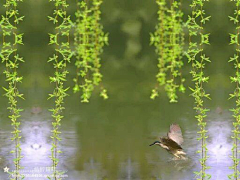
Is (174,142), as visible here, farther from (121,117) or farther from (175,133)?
(121,117)

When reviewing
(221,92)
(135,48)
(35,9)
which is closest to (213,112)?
(221,92)

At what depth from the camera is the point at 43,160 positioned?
26.4 feet

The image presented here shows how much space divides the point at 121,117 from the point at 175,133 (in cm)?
316

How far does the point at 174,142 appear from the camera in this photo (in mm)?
7879

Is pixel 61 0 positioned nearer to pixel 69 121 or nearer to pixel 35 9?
pixel 69 121

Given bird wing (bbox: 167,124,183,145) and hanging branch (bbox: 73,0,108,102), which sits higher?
hanging branch (bbox: 73,0,108,102)

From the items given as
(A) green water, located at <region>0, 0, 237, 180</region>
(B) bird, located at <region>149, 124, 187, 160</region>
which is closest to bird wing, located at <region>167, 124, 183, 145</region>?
(B) bird, located at <region>149, 124, 187, 160</region>

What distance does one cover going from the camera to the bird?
7750 millimetres

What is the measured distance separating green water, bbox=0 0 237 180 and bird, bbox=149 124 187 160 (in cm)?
11

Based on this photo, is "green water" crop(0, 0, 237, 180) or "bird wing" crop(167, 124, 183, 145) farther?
"green water" crop(0, 0, 237, 180)

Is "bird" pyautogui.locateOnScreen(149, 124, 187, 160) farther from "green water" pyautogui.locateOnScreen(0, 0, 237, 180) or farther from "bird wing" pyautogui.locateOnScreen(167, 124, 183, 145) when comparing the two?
"green water" pyautogui.locateOnScreen(0, 0, 237, 180)

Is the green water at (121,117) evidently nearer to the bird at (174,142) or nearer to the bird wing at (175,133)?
the bird at (174,142)

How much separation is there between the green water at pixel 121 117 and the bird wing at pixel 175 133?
0.41 metres

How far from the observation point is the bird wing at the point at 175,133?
305 inches
